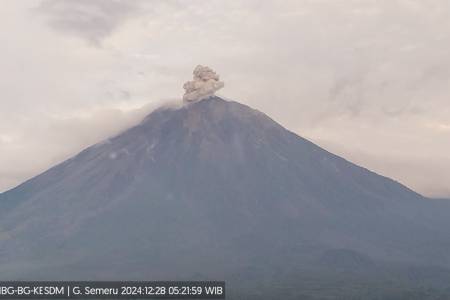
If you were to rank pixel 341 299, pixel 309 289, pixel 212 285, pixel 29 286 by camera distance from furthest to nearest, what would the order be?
1. pixel 309 289
2. pixel 341 299
3. pixel 29 286
4. pixel 212 285

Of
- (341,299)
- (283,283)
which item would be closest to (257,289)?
(283,283)

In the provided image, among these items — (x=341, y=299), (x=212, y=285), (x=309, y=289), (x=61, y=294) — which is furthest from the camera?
(x=309, y=289)

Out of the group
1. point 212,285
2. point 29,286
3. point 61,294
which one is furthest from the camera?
point 29,286

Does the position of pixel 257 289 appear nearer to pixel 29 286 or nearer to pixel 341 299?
pixel 341 299

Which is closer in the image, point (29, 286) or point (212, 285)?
point (212, 285)

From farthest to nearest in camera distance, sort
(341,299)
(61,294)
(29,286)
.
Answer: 1. (341,299)
2. (29,286)
3. (61,294)

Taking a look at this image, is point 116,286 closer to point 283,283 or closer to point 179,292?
point 179,292

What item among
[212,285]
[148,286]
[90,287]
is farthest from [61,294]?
[212,285]

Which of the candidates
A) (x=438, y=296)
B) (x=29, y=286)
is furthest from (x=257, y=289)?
(x=29, y=286)

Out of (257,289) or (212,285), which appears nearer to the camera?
(212,285)
